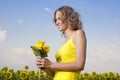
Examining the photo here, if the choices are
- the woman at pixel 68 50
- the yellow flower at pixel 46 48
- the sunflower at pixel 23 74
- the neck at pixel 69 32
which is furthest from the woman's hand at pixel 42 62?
the sunflower at pixel 23 74

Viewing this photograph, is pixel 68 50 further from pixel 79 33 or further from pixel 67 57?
pixel 79 33

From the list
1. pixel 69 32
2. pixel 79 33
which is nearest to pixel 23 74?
pixel 69 32

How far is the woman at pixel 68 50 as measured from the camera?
3816mm

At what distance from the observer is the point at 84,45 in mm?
3850

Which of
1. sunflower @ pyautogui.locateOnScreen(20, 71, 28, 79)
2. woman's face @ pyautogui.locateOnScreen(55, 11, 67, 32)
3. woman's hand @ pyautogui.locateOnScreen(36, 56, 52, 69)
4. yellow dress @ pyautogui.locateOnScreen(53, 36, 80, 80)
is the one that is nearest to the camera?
woman's hand @ pyautogui.locateOnScreen(36, 56, 52, 69)

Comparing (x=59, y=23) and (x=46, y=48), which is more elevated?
(x=59, y=23)

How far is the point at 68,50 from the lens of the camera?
3992 millimetres

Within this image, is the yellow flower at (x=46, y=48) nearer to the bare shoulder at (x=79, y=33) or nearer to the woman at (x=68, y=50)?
the woman at (x=68, y=50)

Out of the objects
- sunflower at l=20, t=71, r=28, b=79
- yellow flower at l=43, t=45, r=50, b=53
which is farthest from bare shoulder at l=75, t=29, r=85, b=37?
sunflower at l=20, t=71, r=28, b=79

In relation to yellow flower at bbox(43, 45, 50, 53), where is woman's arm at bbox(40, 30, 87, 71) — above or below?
below

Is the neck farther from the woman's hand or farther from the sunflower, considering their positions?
the sunflower

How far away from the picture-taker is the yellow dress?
3.90 m

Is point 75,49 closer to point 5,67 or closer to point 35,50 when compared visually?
point 35,50

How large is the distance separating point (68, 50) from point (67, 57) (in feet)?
0.24
